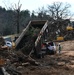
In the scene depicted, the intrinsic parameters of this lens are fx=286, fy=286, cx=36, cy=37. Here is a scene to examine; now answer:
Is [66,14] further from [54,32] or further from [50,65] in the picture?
[50,65]

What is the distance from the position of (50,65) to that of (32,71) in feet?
9.72

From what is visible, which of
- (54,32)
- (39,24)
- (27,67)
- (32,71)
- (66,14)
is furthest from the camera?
(66,14)

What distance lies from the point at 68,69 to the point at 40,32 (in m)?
7.24

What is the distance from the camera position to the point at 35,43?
72.7ft

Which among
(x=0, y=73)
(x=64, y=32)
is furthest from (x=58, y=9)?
(x=0, y=73)

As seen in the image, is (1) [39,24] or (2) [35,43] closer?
(2) [35,43]

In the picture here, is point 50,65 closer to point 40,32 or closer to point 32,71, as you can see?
point 32,71

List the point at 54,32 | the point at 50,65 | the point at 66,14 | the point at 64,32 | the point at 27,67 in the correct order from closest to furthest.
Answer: the point at 27,67
the point at 50,65
the point at 54,32
the point at 64,32
the point at 66,14

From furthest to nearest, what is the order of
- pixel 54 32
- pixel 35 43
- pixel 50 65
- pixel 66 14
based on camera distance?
1. pixel 66 14
2. pixel 54 32
3. pixel 35 43
4. pixel 50 65

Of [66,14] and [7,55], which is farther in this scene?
[66,14]

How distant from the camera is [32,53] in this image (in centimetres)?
2234

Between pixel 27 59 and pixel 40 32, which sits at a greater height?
pixel 40 32

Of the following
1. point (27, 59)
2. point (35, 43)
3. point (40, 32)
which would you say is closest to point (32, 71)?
point (27, 59)

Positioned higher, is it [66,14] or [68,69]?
[66,14]
